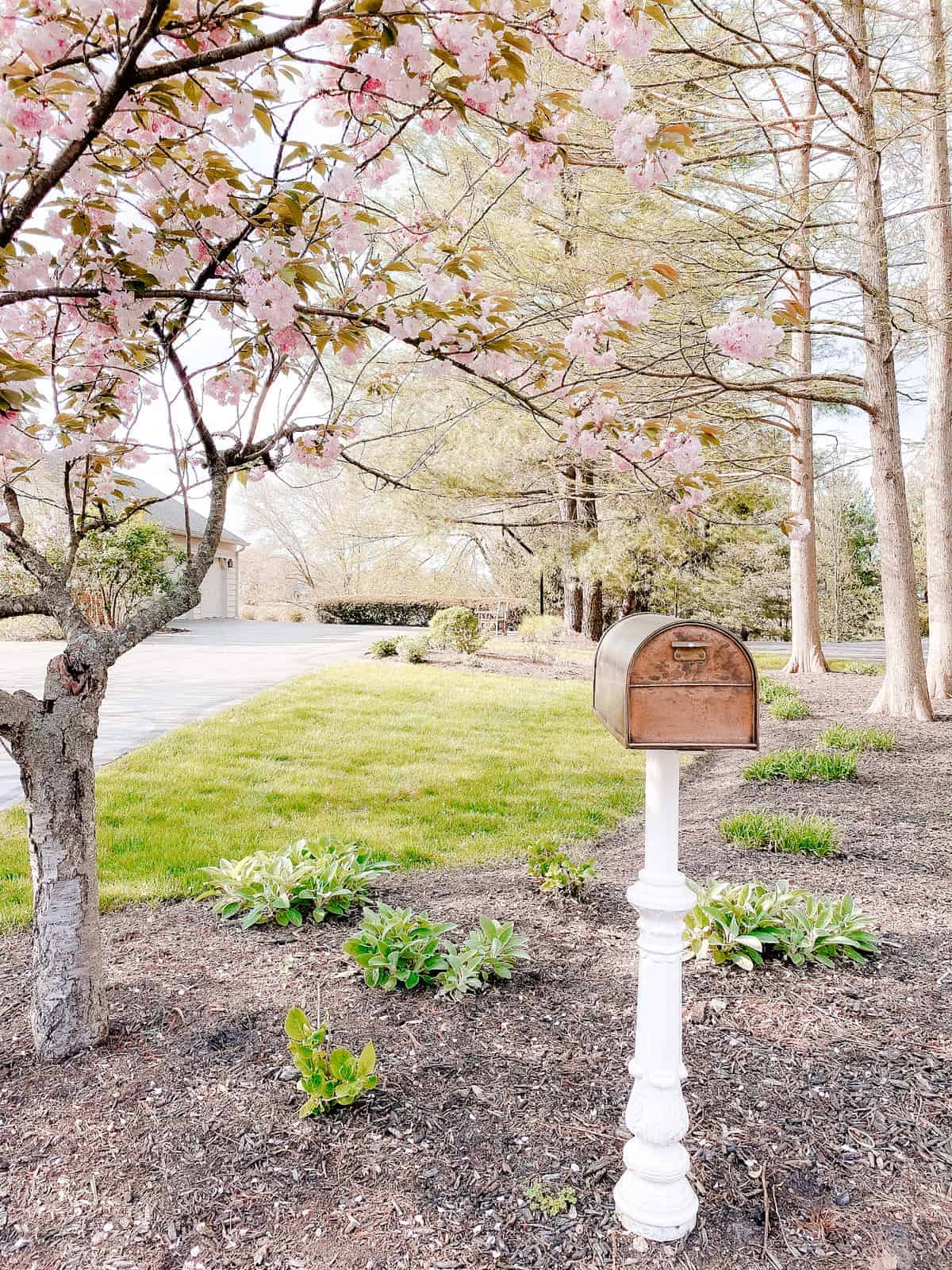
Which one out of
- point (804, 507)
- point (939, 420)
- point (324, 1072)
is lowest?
point (324, 1072)

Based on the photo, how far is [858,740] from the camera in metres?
5.23

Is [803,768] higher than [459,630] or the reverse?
the reverse

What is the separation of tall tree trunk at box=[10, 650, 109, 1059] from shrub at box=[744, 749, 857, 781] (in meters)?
3.84

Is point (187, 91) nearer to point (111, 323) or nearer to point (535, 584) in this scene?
point (111, 323)

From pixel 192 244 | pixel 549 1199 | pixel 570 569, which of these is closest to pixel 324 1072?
pixel 549 1199

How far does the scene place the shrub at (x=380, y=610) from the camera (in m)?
22.4

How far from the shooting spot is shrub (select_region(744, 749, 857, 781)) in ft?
15.0

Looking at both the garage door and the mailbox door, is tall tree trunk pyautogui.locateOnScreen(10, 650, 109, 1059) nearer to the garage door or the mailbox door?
the mailbox door

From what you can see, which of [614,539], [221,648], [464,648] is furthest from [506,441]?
[221,648]

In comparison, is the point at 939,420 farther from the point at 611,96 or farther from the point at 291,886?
the point at 291,886

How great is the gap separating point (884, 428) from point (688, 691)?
545 centimetres

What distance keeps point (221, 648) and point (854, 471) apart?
14.8 metres

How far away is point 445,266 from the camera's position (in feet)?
6.54

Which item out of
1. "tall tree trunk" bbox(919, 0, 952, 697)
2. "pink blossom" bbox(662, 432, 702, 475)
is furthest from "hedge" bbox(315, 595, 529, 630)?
"pink blossom" bbox(662, 432, 702, 475)
